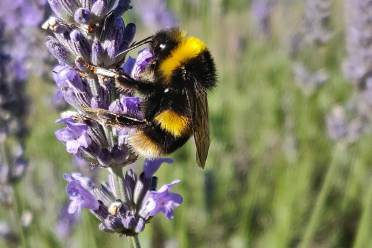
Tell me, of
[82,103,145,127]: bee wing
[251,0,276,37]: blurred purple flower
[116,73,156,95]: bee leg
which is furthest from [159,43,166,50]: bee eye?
[251,0,276,37]: blurred purple flower

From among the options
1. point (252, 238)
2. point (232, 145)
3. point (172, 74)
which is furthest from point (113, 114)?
point (232, 145)

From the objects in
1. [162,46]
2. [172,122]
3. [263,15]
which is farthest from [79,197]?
[263,15]

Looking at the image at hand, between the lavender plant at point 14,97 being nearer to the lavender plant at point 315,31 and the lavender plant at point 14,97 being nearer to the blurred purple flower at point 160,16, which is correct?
the blurred purple flower at point 160,16

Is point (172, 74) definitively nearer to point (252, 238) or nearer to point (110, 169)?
point (110, 169)

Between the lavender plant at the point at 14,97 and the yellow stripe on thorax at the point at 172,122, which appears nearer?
the yellow stripe on thorax at the point at 172,122

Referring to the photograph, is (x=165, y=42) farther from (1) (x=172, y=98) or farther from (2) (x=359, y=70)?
(2) (x=359, y=70)

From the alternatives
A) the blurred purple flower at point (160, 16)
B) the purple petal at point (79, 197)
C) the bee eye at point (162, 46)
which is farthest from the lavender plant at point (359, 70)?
the purple petal at point (79, 197)
